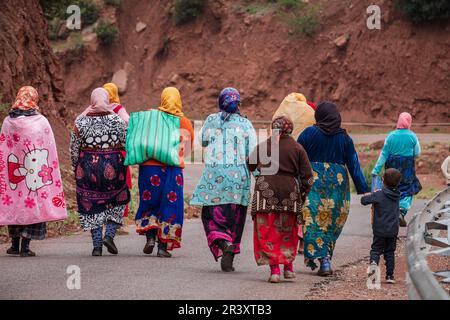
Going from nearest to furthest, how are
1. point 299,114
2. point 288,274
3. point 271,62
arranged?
point 288,274, point 299,114, point 271,62

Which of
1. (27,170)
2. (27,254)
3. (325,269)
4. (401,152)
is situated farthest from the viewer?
(401,152)

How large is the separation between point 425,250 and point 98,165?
4.30m

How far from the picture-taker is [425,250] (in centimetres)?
1018

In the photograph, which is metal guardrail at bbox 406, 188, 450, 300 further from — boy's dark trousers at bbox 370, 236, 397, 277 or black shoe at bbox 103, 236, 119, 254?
black shoe at bbox 103, 236, 119, 254

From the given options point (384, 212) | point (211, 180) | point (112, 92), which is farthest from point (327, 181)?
point (112, 92)

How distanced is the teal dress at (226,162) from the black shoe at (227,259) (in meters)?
0.58

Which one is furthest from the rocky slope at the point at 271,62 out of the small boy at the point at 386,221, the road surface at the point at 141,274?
the small boy at the point at 386,221

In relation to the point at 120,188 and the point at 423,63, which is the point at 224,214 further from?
the point at 423,63

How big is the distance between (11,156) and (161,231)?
7.01ft

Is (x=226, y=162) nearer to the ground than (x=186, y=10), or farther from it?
nearer to the ground

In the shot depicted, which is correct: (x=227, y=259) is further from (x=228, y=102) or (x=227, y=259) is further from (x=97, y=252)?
(x=97, y=252)

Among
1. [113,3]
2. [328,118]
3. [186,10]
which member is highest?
[113,3]

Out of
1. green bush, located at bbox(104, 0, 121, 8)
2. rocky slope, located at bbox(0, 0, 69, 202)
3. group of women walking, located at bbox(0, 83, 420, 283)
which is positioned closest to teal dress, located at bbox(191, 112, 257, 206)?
group of women walking, located at bbox(0, 83, 420, 283)
